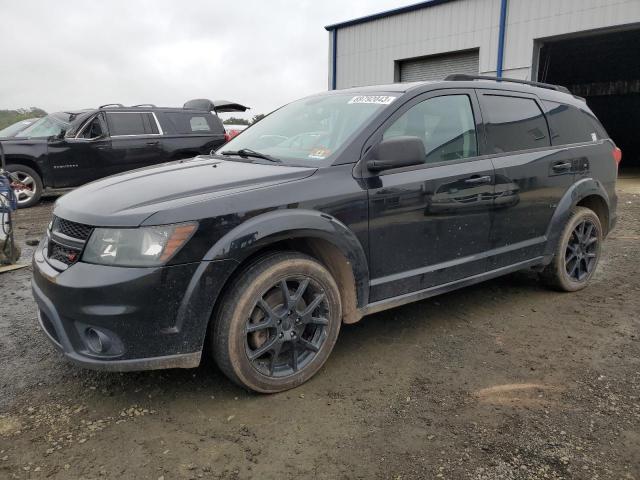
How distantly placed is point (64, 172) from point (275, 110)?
273 inches

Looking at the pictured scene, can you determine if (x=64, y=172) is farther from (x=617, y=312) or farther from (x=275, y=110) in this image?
(x=617, y=312)

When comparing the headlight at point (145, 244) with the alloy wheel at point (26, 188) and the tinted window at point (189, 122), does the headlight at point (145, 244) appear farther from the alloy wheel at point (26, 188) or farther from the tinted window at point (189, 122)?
the tinted window at point (189, 122)

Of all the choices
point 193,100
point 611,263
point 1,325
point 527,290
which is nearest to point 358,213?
point 527,290

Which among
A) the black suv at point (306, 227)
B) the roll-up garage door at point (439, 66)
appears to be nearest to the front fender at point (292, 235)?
the black suv at point (306, 227)

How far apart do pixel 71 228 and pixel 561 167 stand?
3.66 metres

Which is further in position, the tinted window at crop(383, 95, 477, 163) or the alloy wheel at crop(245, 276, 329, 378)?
the tinted window at crop(383, 95, 477, 163)

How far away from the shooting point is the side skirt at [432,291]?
323 cm

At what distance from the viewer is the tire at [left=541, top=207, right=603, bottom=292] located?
Answer: 443cm

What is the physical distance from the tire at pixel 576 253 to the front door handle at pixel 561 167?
39 cm

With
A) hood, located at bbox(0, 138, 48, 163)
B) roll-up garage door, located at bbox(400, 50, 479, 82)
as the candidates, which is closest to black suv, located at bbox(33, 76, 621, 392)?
hood, located at bbox(0, 138, 48, 163)

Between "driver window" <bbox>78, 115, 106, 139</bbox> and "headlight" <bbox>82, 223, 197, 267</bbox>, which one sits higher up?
"driver window" <bbox>78, 115, 106, 139</bbox>

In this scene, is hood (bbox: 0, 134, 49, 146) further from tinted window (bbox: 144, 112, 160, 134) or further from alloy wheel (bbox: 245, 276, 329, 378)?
alloy wheel (bbox: 245, 276, 329, 378)

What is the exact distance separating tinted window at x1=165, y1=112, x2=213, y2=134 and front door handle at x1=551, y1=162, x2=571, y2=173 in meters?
8.13

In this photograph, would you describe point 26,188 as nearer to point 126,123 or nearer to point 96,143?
point 96,143
